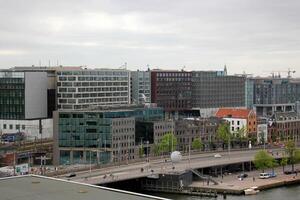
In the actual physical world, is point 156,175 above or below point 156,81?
below

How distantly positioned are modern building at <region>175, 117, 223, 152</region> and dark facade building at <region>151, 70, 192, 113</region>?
20240 millimetres

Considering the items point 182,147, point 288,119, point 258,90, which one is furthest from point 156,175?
point 258,90

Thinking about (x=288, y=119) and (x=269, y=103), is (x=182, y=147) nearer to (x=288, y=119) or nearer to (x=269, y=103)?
(x=288, y=119)

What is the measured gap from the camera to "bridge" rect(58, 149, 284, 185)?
42.4 meters

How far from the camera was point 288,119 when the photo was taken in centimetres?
7688

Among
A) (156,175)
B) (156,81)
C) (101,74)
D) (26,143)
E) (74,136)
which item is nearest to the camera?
(156,175)

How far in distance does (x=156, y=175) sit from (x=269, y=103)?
64.7 m

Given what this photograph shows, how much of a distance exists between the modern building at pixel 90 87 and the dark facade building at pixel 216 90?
15.3 meters

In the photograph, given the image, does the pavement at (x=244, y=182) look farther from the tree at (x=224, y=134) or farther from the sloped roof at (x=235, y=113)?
the sloped roof at (x=235, y=113)

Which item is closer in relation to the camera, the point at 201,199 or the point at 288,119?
the point at 201,199

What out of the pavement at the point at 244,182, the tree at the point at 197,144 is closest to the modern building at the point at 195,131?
the tree at the point at 197,144

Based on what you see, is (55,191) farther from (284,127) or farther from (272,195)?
(284,127)

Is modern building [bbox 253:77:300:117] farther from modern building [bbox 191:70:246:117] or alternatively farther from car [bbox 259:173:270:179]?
car [bbox 259:173:270:179]

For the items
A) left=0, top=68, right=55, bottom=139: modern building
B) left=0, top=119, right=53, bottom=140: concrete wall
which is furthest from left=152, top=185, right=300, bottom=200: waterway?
left=0, top=68, right=55, bottom=139: modern building
